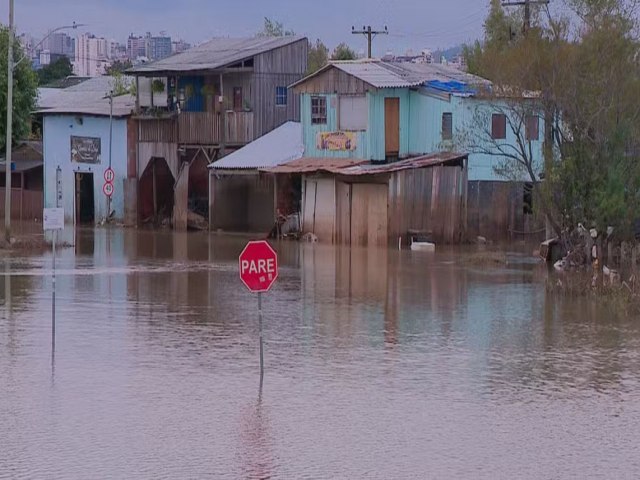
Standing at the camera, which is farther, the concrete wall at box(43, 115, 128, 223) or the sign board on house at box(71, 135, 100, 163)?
the sign board on house at box(71, 135, 100, 163)

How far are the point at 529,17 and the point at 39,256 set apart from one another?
52.8 ft

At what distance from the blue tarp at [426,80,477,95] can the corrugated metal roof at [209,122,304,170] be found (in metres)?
5.97

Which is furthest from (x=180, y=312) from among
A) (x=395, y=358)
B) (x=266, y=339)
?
(x=395, y=358)

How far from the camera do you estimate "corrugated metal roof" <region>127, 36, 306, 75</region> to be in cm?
5300

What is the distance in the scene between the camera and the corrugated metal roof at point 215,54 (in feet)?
174

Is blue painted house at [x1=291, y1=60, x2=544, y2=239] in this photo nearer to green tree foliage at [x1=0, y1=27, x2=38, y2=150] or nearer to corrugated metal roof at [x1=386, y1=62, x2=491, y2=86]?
corrugated metal roof at [x1=386, y1=62, x2=491, y2=86]

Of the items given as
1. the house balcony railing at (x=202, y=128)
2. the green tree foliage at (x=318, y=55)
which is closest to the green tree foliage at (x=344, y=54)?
the green tree foliage at (x=318, y=55)

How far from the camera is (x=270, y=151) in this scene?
5028 centimetres

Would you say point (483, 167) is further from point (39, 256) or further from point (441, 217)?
point (39, 256)

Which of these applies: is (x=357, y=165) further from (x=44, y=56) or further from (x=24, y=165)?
(x=44, y=56)

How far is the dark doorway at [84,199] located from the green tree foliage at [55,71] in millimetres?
49580

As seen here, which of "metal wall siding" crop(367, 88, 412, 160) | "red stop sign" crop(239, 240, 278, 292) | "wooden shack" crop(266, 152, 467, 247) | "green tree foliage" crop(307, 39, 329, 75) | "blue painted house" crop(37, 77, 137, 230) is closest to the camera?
"red stop sign" crop(239, 240, 278, 292)

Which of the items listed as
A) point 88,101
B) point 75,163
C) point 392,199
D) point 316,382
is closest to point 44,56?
point 88,101

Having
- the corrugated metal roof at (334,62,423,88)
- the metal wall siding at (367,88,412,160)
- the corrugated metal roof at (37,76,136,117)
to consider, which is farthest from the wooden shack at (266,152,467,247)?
the corrugated metal roof at (37,76,136,117)
